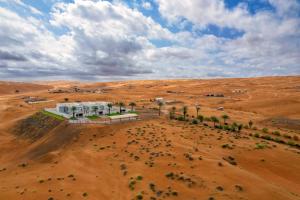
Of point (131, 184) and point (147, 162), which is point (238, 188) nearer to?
point (131, 184)

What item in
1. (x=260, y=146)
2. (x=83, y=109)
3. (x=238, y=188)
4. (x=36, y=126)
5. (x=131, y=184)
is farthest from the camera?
(x=83, y=109)

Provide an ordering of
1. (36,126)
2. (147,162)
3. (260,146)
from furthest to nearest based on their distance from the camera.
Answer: (36,126) < (260,146) < (147,162)

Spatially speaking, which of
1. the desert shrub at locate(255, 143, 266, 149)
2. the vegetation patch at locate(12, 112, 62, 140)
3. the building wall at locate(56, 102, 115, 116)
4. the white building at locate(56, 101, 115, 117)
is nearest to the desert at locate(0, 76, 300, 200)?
the desert shrub at locate(255, 143, 266, 149)

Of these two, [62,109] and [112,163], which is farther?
[62,109]

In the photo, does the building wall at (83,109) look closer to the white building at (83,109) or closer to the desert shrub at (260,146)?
the white building at (83,109)

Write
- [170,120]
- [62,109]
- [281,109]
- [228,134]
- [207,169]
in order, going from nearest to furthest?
[207,169] → [228,134] → [170,120] → [62,109] → [281,109]

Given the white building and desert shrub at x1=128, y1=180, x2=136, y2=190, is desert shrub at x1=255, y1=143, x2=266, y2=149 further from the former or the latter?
the white building

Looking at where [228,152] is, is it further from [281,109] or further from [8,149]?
[281,109]

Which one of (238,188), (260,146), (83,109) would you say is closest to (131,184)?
(238,188)

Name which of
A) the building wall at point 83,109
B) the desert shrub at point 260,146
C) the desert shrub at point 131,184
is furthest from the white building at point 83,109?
the desert shrub at point 260,146

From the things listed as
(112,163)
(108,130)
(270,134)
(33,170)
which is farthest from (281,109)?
(33,170)

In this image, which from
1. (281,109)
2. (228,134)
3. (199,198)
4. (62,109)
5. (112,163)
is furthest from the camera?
(281,109)
